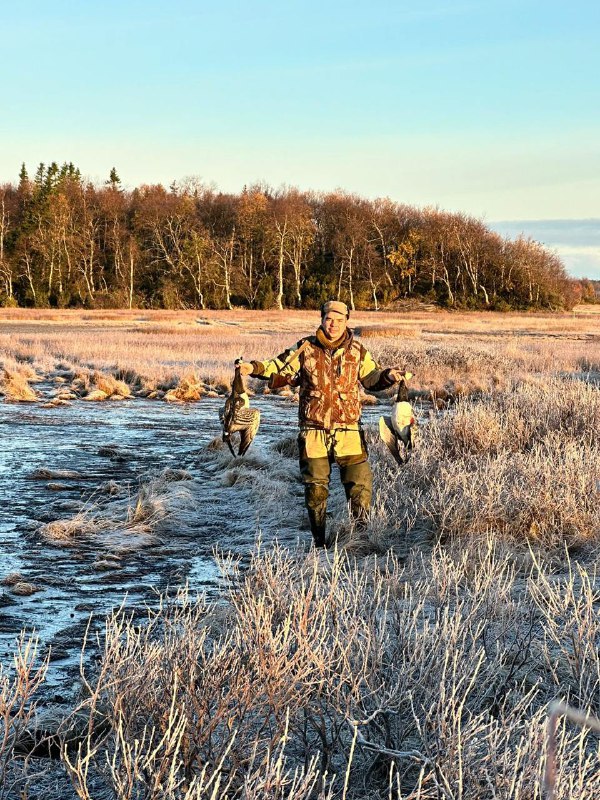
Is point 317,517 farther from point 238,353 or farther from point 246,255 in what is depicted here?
point 246,255

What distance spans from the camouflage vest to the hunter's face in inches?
3.6

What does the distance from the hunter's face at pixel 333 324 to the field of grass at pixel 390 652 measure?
1339mm

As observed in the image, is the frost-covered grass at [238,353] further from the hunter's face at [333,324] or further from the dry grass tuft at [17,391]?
the hunter's face at [333,324]

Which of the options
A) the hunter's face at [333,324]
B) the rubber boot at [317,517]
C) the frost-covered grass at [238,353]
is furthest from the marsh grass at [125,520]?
the frost-covered grass at [238,353]

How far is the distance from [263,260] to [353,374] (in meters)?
57.4

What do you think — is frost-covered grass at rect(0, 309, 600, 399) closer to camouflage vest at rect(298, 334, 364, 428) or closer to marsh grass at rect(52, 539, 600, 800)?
camouflage vest at rect(298, 334, 364, 428)

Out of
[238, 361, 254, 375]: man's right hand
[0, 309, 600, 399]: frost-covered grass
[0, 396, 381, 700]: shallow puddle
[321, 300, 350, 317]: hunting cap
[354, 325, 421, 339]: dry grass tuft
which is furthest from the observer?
[354, 325, 421, 339]: dry grass tuft

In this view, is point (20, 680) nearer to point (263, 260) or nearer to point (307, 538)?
point (307, 538)

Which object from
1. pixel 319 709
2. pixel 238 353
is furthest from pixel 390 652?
pixel 238 353

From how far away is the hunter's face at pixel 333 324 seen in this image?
6.09 meters

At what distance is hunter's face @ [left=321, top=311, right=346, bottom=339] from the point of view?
6090 mm

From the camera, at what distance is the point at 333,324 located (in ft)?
20.0

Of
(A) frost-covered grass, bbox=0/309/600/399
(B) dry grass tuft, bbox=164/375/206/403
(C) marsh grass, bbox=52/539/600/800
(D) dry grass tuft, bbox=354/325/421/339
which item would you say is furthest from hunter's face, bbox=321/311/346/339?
(D) dry grass tuft, bbox=354/325/421/339

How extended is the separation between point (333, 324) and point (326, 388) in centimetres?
46
